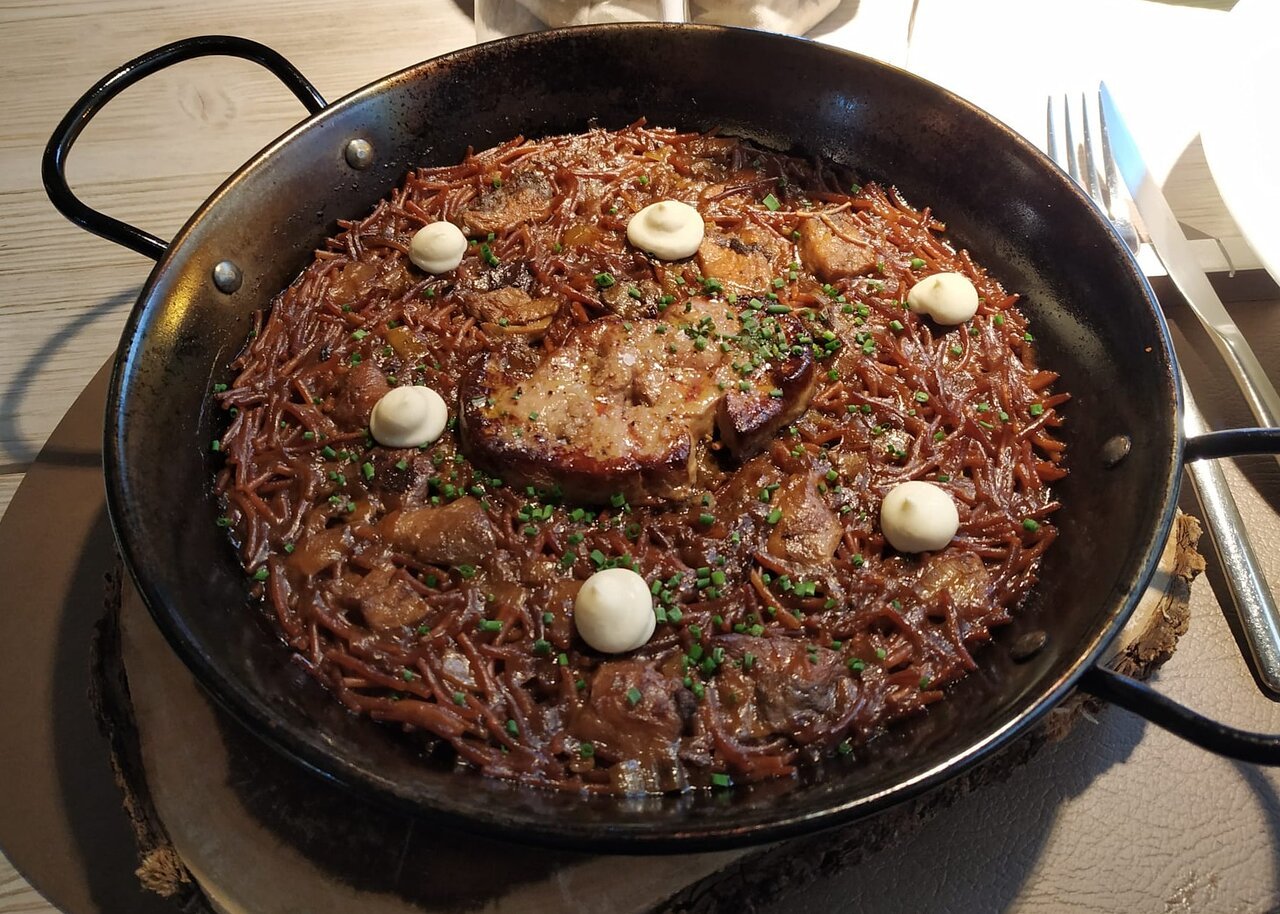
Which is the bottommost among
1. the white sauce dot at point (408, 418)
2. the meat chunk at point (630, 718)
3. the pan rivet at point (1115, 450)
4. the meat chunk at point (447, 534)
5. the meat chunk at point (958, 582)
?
the meat chunk at point (630, 718)

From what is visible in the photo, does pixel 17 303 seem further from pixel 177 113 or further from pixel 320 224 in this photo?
pixel 320 224

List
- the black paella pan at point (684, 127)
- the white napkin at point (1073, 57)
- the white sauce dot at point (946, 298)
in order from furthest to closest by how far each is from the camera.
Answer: the white napkin at point (1073, 57), the white sauce dot at point (946, 298), the black paella pan at point (684, 127)

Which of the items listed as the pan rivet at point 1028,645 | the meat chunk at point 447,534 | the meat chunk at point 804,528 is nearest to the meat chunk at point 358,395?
the meat chunk at point 447,534

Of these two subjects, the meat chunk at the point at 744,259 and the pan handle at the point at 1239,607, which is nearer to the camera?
the pan handle at the point at 1239,607

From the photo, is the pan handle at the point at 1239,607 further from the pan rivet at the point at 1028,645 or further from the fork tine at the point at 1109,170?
the fork tine at the point at 1109,170

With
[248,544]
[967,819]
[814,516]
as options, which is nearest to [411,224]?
[248,544]

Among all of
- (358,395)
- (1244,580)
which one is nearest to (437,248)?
(358,395)
